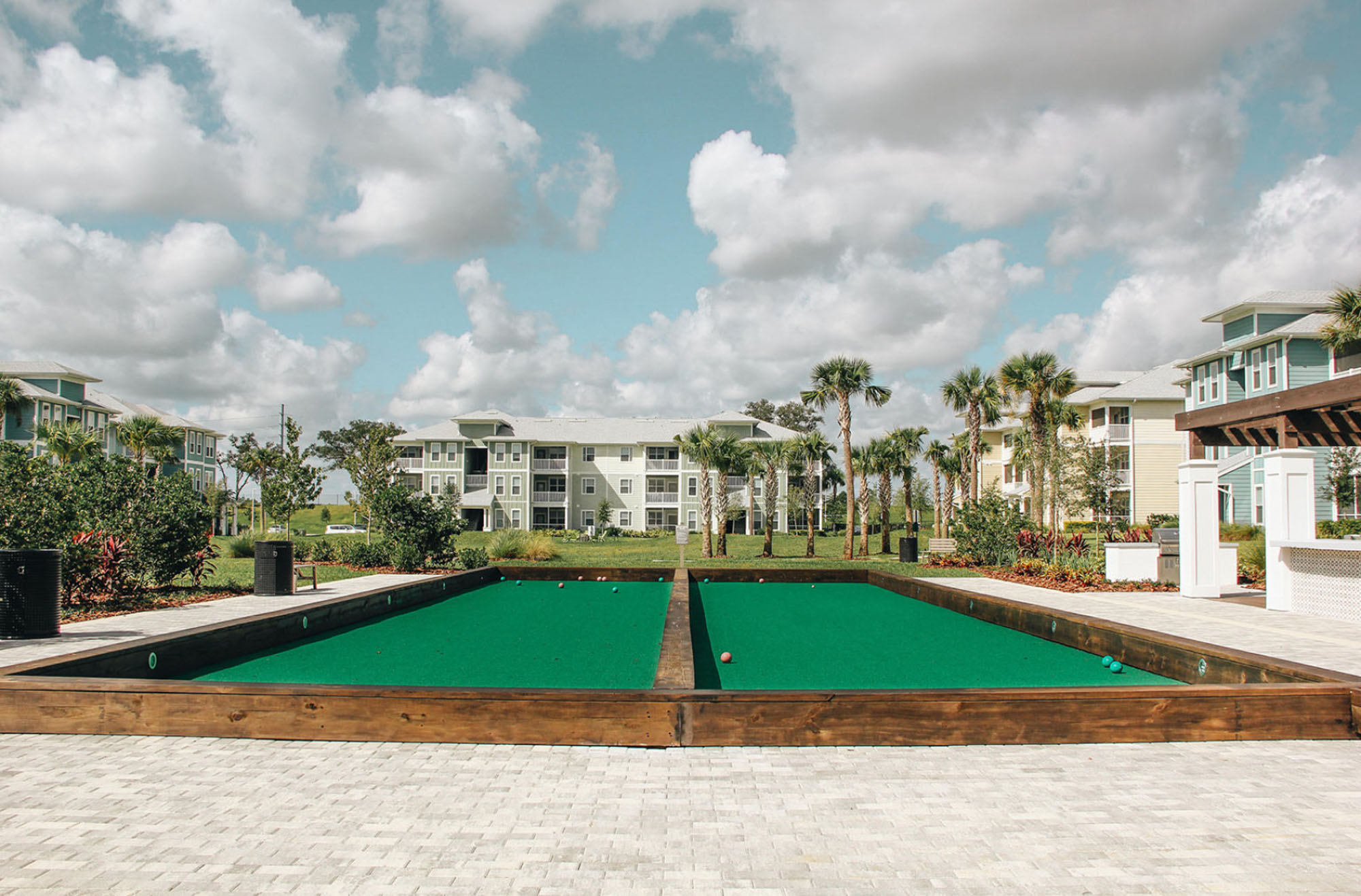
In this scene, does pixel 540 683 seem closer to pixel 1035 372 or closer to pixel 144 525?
pixel 144 525

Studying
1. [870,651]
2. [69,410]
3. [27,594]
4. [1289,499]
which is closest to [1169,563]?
[1289,499]

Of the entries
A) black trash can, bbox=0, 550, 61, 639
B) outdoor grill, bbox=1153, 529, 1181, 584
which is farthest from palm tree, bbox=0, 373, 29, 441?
outdoor grill, bbox=1153, 529, 1181, 584

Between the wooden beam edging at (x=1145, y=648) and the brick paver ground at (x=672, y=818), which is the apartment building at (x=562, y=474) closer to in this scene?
the wooden beam edging at (x=1145, y=648)

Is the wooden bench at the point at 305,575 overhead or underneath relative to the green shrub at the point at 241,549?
overhead

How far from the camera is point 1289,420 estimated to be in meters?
12.2

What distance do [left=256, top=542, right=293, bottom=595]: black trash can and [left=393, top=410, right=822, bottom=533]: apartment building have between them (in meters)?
40.2

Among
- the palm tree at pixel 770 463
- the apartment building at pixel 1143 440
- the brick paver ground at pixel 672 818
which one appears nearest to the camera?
the brick paver ground at pixel 672 818

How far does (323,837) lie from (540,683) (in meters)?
4.35

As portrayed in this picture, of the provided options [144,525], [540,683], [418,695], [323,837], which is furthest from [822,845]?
[144,525]

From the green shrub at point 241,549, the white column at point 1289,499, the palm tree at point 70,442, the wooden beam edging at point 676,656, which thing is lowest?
the green shrub at point 241,549

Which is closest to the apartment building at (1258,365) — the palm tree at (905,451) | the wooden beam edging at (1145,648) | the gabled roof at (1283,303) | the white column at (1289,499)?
the gabled roof at (1283,303)

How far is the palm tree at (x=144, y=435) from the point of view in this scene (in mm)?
41125

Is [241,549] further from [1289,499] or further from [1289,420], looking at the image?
[1289,420]

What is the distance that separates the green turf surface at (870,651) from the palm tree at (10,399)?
134 feet
